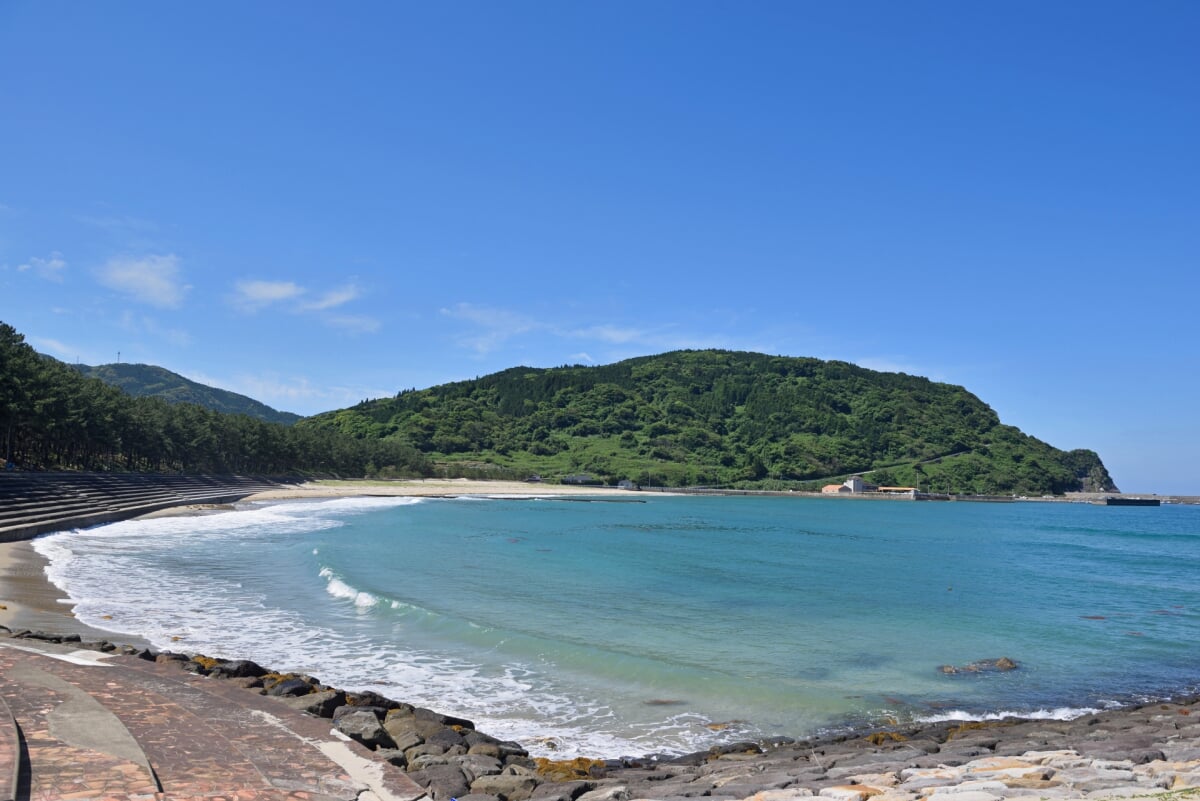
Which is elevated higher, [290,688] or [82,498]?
[82,498]

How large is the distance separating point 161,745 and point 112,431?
5735 cm

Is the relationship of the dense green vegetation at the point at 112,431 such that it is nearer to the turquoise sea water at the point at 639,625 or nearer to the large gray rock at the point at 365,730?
the turquoise sea water at the point at 639,625

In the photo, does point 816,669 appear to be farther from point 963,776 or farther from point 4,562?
point 4,562

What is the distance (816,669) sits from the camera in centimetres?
1548

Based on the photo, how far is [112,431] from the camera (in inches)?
2178

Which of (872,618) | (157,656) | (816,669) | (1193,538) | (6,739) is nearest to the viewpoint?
(6,739)

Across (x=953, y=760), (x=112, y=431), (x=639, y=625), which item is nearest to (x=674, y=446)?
(x=112, y=431)

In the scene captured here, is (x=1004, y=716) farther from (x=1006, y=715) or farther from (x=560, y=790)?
(x=560, y=790)

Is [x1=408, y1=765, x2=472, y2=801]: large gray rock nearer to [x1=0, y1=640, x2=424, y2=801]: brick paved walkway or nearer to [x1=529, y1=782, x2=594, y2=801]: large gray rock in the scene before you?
[x1=0, y1=640, x2=424, y2=801]: brick paved walkway

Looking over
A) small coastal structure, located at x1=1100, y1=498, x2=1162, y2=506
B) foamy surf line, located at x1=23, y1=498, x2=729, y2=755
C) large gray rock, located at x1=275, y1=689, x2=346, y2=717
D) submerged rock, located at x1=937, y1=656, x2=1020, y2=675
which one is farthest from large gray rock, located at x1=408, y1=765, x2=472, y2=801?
small coastal structure, located at x1=1100, y1=498, x2=1162, y2=506

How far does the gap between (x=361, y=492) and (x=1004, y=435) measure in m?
163

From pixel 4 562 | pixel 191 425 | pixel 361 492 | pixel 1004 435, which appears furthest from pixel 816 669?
pixel 1004 435

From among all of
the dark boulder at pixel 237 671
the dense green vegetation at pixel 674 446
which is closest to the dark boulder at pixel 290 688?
the dark boulder at pixel 237 671

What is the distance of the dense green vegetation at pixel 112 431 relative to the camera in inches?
1758
